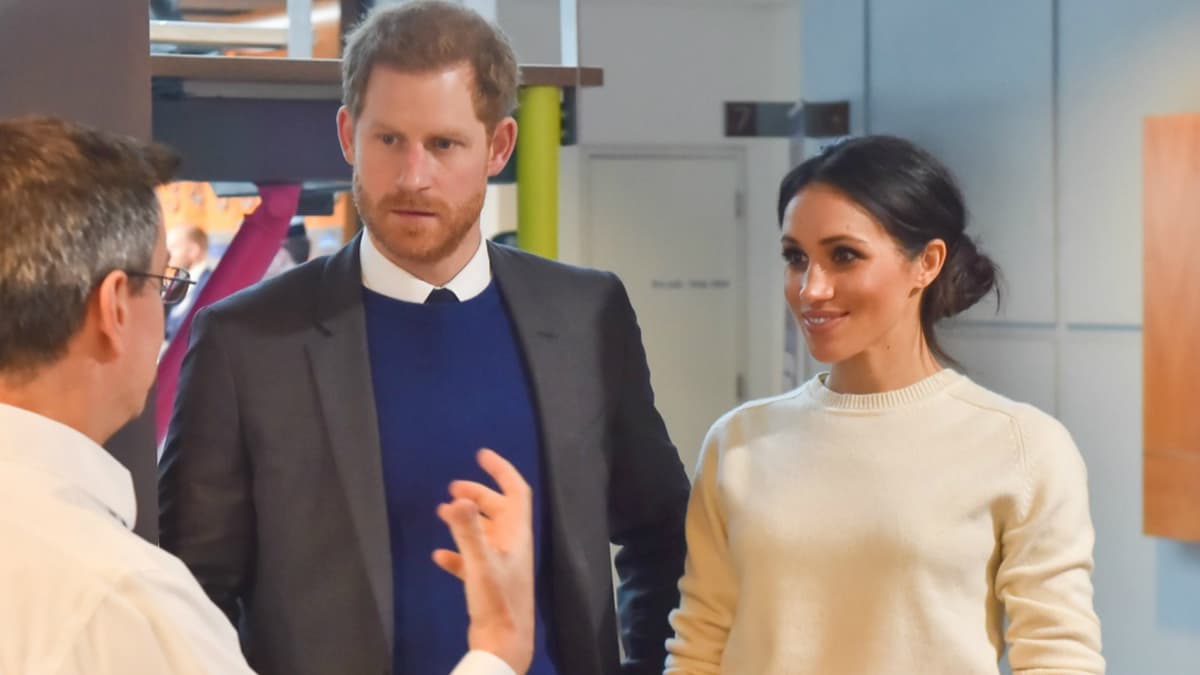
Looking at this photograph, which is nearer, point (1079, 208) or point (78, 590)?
point (78, 590)

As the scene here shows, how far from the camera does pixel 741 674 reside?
5.49 ft

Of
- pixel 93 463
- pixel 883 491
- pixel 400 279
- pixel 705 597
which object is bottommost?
pixel 705 597

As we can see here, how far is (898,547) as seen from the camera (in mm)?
1594

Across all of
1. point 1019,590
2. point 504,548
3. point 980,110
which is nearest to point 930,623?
point 1019,590

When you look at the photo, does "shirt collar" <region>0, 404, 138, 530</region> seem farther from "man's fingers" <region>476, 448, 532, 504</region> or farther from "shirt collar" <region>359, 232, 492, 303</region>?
"shirt collar" <region>359, 232, 492, 303</region>

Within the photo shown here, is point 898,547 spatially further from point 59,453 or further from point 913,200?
point 59,453

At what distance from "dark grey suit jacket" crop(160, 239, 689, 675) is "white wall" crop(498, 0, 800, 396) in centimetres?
519

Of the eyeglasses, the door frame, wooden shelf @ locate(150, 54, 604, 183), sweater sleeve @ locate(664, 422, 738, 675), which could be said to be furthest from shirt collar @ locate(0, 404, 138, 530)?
the door frame

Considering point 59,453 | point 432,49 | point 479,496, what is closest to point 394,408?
point 432,49

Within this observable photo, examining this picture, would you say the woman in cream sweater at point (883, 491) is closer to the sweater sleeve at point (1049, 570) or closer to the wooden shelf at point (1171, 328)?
the sweater sleeve at point (1049, 570)

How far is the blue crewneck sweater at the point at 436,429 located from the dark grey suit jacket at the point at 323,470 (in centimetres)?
3

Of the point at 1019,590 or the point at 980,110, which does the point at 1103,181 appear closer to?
the point at 980,110

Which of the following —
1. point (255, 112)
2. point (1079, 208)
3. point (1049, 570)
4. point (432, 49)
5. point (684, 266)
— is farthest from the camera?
point (684, 266)

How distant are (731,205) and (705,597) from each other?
583 cm
